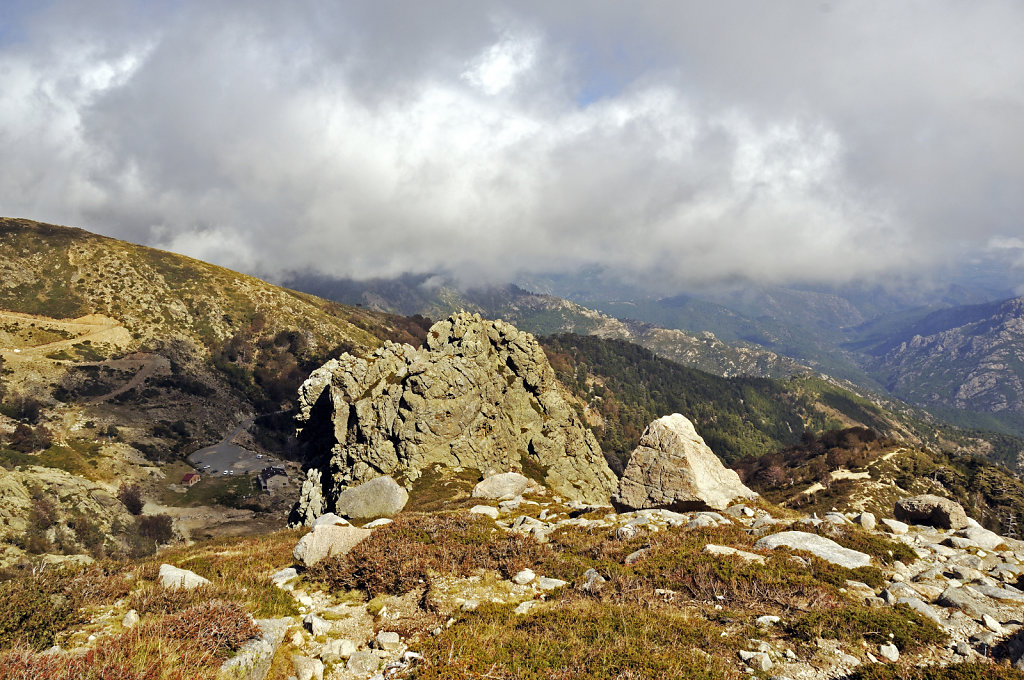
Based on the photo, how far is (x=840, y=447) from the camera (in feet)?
406

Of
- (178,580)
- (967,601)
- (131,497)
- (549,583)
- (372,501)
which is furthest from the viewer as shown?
(131,497)

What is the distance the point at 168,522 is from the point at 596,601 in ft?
379

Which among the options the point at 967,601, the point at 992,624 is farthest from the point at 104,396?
the point at 992,624

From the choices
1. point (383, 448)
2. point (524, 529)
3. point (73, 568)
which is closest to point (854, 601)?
point (524, 529)

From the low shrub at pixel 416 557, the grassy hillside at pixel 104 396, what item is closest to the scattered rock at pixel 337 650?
the low shrub at pixel 416 557

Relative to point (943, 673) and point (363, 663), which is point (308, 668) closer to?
point (363, 663)

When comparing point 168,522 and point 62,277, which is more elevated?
point 62,277

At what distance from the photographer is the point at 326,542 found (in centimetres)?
1716

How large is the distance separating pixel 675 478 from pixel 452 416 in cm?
3782

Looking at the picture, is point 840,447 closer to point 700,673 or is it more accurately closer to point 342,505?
point 342,505

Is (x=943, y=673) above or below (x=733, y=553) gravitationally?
above

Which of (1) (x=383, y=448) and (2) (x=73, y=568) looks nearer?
(2) (x=73, y=568)

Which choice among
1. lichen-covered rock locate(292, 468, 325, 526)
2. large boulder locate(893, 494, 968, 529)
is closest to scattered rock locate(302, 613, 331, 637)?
large boulder locate(893, 494, 968, 529)

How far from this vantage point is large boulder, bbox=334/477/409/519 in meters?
35.5
